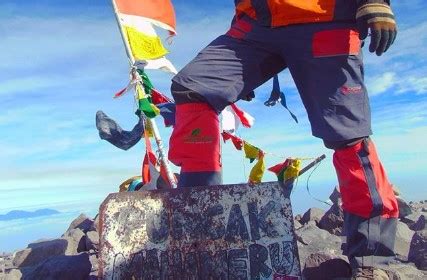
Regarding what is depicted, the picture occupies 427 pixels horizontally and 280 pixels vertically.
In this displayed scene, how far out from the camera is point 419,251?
3.95 m

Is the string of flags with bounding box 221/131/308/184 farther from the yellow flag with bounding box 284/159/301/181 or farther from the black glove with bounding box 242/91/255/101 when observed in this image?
the black glove with bounding box 242/91/255/101

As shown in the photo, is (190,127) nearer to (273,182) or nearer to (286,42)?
(273,182)

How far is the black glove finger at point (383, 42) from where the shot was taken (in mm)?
2758

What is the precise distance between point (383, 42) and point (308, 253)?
2.31 m

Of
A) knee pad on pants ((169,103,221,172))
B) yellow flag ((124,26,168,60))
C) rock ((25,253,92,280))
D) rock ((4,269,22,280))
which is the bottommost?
rock ((4,269,22,280))

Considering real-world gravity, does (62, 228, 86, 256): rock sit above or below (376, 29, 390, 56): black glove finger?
below

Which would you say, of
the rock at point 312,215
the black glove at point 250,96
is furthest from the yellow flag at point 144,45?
the rock at point 312,215

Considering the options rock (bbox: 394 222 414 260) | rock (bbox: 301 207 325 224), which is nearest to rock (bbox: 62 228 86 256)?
rock (bbox: 301 207 325 224)

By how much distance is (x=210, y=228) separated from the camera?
8.63 feet

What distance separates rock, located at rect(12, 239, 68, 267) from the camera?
544cm

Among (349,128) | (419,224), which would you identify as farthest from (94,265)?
(419,224)

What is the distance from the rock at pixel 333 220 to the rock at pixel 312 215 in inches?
18.4

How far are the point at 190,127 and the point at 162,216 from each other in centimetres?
54

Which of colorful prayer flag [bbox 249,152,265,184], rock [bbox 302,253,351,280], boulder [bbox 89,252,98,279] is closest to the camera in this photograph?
rock [bbox 302,253,351,280]
